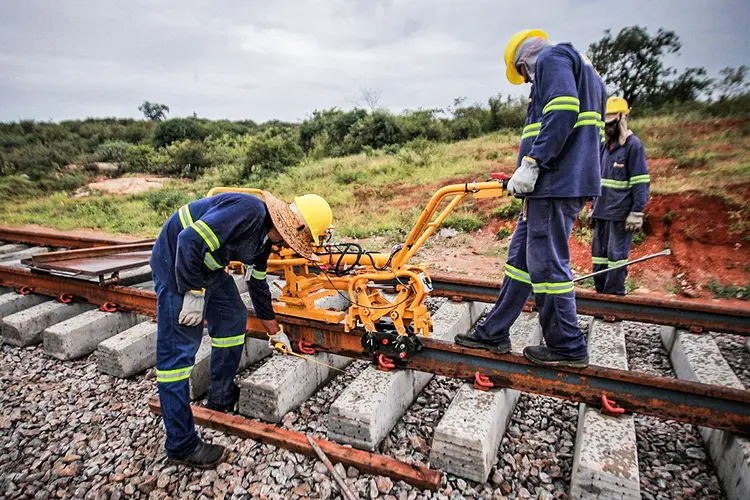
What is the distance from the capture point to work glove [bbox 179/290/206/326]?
2.68 metres

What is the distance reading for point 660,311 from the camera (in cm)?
387

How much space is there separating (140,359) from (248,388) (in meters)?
1.38

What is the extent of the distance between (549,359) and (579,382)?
218 mm

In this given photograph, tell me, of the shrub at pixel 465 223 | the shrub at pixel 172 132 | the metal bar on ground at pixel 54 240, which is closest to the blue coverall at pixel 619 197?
the shrub at pixel 465 223

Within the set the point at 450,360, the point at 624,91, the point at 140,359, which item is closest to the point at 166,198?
the point at 140,359

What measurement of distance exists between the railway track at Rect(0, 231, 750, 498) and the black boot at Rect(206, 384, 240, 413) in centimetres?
14

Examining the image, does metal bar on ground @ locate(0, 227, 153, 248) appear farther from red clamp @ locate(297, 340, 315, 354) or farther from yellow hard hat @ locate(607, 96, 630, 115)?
yellow hard hat @ locate(607, 96, 630, 115)

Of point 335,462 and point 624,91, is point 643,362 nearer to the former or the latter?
point 335,462

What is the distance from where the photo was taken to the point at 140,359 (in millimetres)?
3775

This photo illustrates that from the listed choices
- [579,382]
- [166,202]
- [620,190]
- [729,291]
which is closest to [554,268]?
[579,382]

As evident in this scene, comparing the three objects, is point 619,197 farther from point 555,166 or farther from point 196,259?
point 196,259

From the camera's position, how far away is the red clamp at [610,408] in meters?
2.57

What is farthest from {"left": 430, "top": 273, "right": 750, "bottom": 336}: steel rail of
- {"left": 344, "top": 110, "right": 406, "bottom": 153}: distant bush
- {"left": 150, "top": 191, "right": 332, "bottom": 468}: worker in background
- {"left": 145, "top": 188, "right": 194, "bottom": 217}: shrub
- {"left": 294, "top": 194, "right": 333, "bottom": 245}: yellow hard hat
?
{"left": 344, "top": 110, "right": 406, "bottom": 153}: distant bush

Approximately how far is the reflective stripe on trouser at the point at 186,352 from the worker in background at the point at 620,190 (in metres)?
3.80
